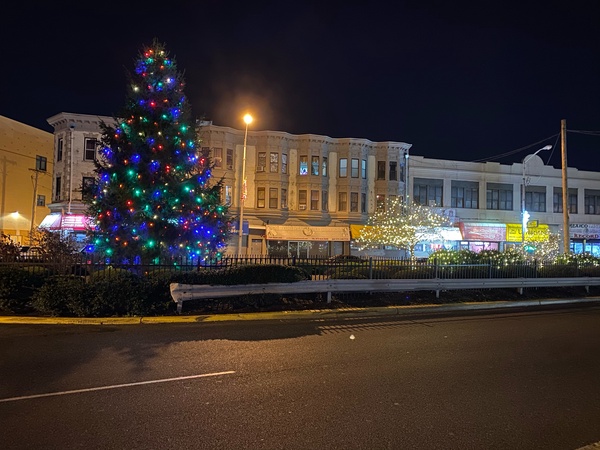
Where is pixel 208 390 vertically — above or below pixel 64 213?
below

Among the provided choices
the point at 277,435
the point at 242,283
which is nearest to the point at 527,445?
the point at 277,435

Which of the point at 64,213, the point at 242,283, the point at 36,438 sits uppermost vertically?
the point at 64,213

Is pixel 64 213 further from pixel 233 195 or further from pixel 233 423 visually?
pixel 233 423

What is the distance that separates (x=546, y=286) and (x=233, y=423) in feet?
50.8

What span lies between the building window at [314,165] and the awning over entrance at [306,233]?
4676mm

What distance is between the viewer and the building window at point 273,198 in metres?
36.2

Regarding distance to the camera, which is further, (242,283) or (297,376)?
(242,283)

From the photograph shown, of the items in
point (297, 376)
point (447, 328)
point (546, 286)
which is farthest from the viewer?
point (546, 286)

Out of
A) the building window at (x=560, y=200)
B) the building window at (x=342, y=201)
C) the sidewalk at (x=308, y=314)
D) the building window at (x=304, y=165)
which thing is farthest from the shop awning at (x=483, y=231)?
the sidewalk at (x=308, y=314)

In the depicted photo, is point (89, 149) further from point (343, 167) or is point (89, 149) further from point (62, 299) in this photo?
point (62, 299)

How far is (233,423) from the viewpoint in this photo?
4.51 metres

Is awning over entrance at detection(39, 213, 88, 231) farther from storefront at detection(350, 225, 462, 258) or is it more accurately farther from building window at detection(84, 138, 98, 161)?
storefront at detection(350, 225, 462, 258)

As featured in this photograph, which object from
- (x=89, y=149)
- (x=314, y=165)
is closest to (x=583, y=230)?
(x=314, y=165)

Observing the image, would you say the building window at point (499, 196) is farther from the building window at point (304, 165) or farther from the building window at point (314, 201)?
the building window at point (304, 165)
